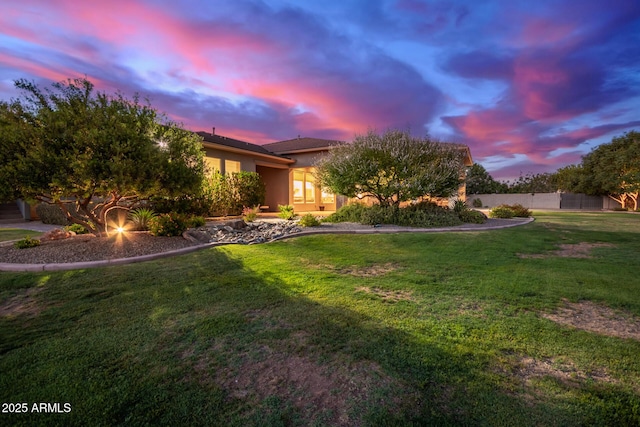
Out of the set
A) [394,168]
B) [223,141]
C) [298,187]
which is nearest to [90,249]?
[394,168]

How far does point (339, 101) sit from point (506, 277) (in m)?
11.2

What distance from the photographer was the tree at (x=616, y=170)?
24.5 meters

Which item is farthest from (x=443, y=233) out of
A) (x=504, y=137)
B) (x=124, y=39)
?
(x=504, y=137)

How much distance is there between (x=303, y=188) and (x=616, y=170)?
97.6 feet

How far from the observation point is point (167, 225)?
720cm

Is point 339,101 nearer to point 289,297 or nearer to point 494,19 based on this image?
point 494,19

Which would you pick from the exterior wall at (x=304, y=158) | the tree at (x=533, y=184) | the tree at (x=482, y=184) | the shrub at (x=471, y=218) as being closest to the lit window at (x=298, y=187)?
the exterior wall at (x=304, y=158)

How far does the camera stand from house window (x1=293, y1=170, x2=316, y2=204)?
61.4ft

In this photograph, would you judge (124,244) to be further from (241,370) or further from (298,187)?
(298,187)

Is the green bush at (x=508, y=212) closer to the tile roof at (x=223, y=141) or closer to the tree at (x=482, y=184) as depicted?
the tile roof at (x=223, y=141)

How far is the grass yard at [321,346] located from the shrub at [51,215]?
782cm

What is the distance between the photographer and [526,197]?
32.4m

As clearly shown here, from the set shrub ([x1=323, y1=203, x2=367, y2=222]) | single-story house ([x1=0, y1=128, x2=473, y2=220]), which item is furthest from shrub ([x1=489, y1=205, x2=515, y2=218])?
shrub ([x1=323, y1=203, x2=367, y2=222])

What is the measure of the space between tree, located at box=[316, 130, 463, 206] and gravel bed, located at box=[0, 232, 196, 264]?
6.14 meters
